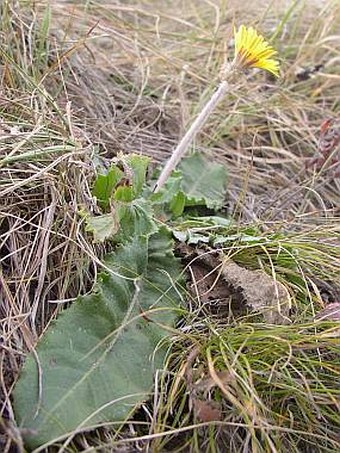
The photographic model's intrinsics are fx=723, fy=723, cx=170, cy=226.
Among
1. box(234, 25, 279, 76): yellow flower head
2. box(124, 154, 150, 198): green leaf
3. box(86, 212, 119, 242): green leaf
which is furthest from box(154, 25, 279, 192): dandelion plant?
box(86, 212, 119, 242): green leaf

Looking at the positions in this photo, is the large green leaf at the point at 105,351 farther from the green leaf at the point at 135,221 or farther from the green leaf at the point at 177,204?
the green leaf at the point at 177,204

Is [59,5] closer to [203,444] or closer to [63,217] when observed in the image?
[63,217]

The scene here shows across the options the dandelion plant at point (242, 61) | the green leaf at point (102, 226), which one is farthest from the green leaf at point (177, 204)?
the green leaf at point (102, 226)

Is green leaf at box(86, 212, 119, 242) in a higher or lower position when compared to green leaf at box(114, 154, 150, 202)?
lower

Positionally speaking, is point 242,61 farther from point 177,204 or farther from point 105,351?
point 105,351

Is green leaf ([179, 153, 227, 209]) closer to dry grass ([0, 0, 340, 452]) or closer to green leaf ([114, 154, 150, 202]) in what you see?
dry grass ([0, 0, 340, 452])

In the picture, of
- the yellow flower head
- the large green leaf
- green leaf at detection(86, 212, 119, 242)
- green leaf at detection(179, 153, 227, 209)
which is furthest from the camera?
green leaf at detection(179, 153, 227, 209)

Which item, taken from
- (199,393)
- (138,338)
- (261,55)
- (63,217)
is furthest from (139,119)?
(199,393)
